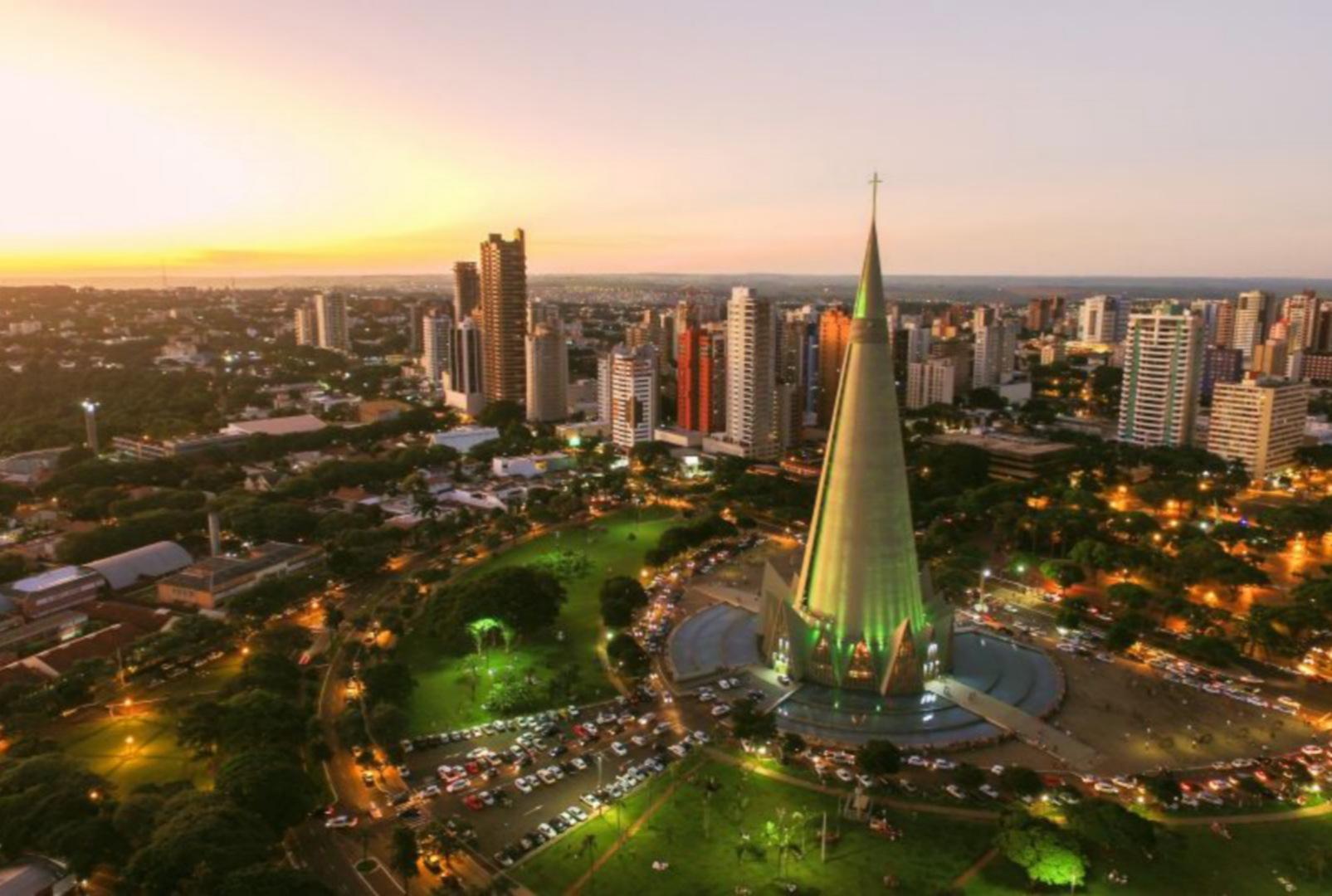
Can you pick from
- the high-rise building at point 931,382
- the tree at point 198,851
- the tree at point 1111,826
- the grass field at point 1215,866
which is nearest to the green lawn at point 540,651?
the tree at point 198,851

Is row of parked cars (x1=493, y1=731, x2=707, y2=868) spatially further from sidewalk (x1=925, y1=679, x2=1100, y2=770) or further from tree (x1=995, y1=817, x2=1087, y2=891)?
tree (x1=995, y1=817, x2=1087, y2=891)

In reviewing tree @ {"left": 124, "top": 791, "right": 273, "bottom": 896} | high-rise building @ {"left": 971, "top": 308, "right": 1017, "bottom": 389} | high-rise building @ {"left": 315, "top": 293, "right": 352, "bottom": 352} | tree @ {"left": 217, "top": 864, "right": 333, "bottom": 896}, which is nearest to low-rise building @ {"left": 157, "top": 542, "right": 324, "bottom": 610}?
tree @ {"left": 124, "top": 791, "right": 273, "bottom": 896}

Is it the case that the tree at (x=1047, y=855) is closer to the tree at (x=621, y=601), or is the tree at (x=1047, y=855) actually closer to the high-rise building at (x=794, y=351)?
the tree at (x=621, y=601)

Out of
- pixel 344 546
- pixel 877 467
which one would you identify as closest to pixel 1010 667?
pixel 877 467

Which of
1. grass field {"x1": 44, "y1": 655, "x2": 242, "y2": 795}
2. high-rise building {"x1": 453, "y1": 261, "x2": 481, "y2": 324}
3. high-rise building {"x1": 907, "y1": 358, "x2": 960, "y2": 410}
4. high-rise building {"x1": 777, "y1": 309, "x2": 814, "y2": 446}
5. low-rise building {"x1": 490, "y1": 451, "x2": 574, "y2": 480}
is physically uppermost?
high-rise building {"x1": 453, "y1": 261, "x2": 481, "y2": 324}

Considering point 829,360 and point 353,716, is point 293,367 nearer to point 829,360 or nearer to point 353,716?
point 829,360

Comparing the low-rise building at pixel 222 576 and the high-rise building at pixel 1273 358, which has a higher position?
the high-rise building at pixel 1273 358
